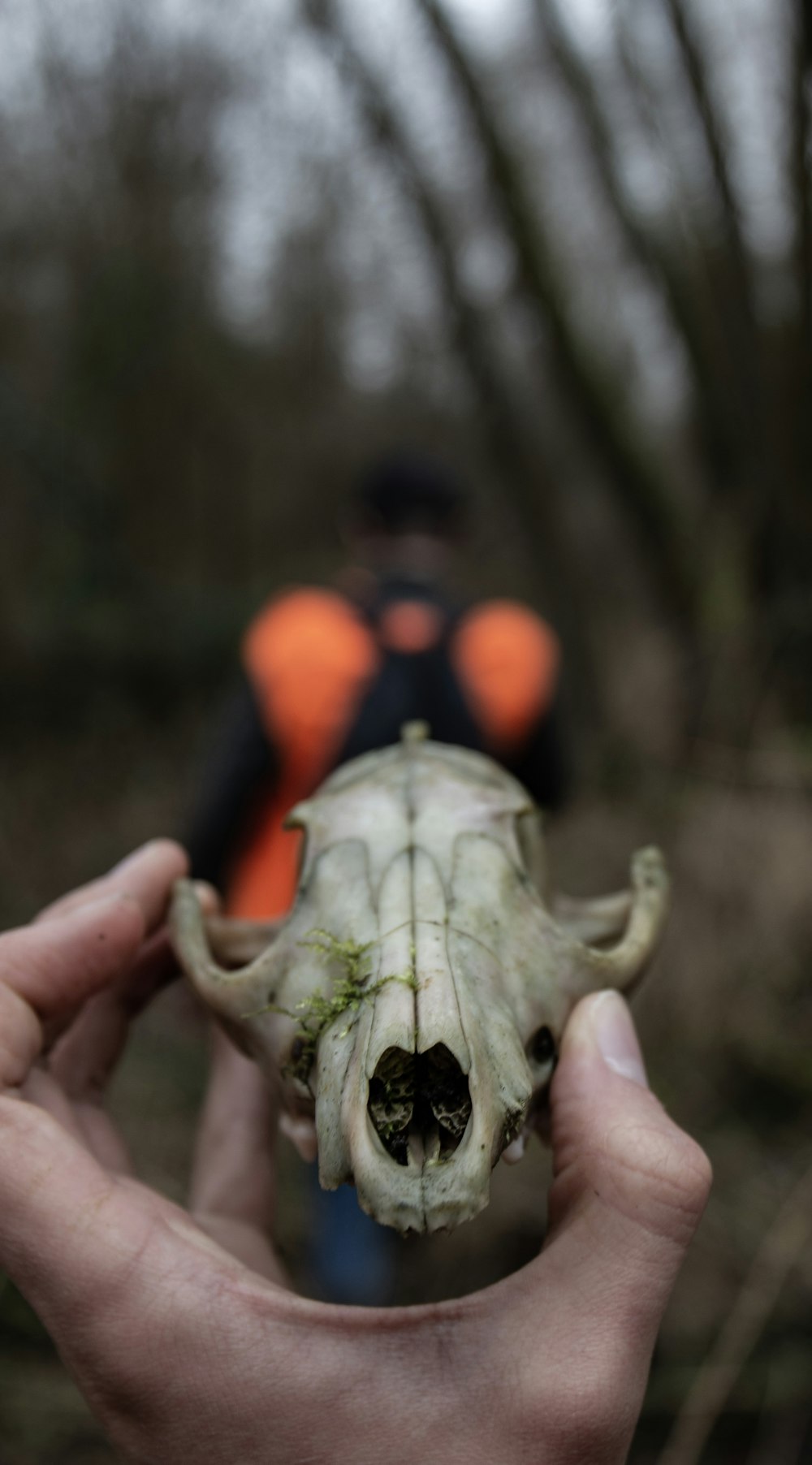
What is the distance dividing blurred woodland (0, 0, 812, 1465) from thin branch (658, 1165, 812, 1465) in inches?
0.6

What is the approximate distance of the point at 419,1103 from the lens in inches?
47.6

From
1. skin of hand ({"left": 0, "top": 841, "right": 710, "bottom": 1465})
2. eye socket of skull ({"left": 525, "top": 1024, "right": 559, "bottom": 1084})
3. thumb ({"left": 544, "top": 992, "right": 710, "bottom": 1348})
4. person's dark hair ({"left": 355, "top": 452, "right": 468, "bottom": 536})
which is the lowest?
skin of hand ({"left": 0, "top": 841, "right": 710, "bottom": 1465})

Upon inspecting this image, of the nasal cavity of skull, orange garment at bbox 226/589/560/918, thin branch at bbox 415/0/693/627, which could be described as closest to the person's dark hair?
orange garment at bbox 226/589/560/918

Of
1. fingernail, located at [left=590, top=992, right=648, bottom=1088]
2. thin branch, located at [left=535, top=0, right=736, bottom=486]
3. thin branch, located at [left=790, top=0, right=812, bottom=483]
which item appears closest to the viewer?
fingernail, located at [left=590, top=992, right=648, bottom=1088]

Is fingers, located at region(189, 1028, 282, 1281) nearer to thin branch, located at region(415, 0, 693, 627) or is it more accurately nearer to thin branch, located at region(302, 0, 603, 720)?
thin branch, located at region(415, 0, 693, 627)

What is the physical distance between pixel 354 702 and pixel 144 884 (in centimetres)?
141

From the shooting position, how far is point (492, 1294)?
1.29 metres

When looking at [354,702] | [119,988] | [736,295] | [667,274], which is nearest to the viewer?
[119,988]

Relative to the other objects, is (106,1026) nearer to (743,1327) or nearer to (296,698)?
(296,698)

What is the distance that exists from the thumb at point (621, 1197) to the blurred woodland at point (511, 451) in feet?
7.62

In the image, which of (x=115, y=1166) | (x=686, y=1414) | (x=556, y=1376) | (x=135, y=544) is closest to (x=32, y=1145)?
(x=115, y=1166)

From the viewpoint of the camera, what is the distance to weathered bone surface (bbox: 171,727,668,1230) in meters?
1.15

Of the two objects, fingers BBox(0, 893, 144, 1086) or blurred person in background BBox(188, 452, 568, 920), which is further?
blurred person in background BBox(188, 452, 568, 920)

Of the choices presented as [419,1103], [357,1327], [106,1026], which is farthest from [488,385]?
[357,1327]
